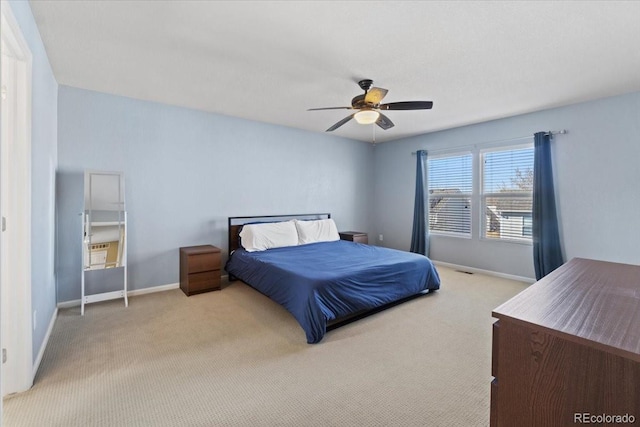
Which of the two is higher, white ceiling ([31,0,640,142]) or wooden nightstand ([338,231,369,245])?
white ceiling ([31,0,640,142])

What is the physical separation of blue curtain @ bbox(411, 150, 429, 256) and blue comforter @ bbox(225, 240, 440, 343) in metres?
1.72

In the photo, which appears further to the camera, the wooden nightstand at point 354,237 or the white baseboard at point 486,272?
the wooden nightstand at point 354,237

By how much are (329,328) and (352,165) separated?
4168 mm

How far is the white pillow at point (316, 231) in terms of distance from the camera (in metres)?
4.95

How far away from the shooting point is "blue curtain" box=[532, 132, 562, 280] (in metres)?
4.12

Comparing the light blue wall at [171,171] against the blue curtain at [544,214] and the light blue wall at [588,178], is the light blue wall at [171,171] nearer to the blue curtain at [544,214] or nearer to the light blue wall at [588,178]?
the light blue wall at [588,178]

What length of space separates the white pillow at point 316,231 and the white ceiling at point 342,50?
6.70 feet

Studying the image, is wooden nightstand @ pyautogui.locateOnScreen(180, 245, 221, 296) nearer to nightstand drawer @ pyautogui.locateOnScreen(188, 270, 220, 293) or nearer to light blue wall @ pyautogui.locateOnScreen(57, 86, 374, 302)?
nightstand drawer @ pyautogui.locateOnScreen(188, 270, 220, 293)

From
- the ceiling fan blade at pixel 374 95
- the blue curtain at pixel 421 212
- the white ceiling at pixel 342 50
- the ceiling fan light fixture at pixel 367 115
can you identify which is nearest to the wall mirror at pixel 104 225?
the white ceiling at pixel 342 50

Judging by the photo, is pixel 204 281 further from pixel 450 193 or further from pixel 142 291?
pixel 450 193

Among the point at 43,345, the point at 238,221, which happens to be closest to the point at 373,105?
the point at 238,221

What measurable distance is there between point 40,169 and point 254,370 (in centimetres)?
239

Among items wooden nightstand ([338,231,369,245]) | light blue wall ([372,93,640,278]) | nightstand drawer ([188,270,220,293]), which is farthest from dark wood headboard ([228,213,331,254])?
light blue wall ([372,93,640,278])

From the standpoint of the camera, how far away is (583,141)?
395cm
